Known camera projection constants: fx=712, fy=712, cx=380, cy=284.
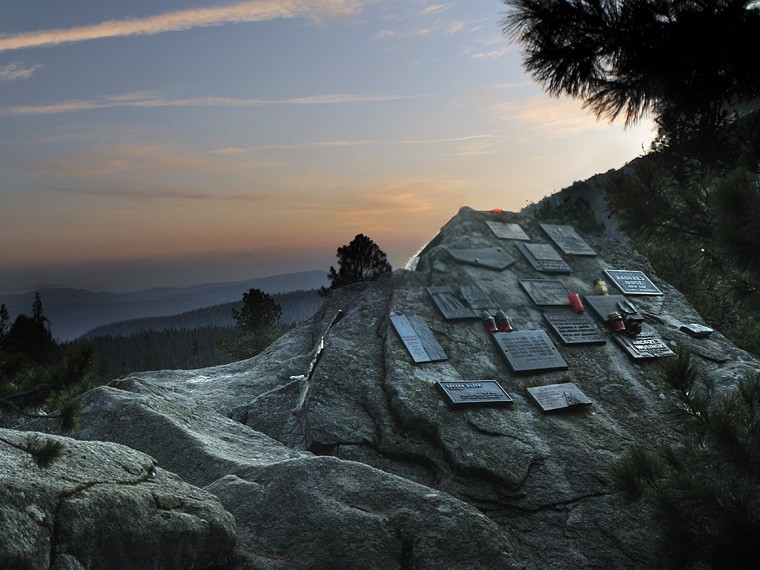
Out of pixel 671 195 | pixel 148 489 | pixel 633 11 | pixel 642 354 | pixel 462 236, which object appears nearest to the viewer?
pixel 148 489

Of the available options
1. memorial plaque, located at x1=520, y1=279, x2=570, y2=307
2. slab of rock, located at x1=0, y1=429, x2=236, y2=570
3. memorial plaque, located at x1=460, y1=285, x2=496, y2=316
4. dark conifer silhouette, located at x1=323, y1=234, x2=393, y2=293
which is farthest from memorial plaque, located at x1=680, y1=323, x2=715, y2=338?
dark conifer silhouette, located at x1=323, y1=234, x2=393, y2=293

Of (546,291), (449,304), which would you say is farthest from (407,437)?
(546,291)

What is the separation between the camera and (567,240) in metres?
11.2

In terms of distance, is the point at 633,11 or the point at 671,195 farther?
the point at 633,11

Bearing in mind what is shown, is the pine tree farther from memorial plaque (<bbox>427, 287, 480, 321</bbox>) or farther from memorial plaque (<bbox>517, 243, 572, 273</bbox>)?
memorial plaque (<bbox>517, 243, 572, 273</bbox>)

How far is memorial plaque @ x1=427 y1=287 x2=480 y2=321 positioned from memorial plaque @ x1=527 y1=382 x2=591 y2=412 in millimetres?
1293

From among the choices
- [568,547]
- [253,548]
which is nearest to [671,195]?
[568,547]

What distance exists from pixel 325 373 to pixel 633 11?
4.75 meters

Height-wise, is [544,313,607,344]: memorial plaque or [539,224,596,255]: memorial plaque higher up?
[539,224,596,255]: memorial plaque

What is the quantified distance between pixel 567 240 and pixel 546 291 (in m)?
1.79

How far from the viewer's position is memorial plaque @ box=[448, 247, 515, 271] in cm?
980

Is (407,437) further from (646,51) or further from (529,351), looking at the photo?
(646,51)

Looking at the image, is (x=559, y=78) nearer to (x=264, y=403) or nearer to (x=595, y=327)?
(x=595, y=327)

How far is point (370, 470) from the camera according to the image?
17.6ft
